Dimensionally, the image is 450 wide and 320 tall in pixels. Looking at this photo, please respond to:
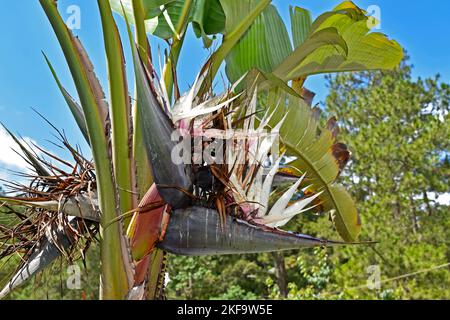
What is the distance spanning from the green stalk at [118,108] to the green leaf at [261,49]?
3.08 feet

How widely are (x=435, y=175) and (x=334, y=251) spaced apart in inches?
98.1

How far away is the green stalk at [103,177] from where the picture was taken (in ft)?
4.46

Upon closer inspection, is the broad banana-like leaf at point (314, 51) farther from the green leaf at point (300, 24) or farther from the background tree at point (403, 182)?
the background tree at point (403, 182)

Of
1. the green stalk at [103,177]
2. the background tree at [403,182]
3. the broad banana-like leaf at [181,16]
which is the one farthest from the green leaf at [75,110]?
the background tree at [403,182]

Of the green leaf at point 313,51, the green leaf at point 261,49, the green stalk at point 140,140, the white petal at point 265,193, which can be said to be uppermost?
the green leaf at point 261,49

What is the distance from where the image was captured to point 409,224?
22.6 ft

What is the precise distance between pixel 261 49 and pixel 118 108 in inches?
41.6

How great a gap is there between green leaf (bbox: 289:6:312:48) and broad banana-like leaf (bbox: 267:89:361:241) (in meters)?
0.26

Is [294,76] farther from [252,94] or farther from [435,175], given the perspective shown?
[435,175]

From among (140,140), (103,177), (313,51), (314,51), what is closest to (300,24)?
(314,51)

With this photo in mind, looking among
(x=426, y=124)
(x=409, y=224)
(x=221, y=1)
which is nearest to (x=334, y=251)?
(x=409, y=224)

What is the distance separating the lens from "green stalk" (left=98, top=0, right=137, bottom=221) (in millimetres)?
1410

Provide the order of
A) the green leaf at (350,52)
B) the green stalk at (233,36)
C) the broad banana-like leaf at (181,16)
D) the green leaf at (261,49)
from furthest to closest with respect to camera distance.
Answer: the green leaf at (261,49) < the green leaf at (350,52) < the broad banana-like leaf at (181,16) < the green stalk at (233,36)

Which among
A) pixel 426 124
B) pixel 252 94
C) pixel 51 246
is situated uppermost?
pixel 426 124
